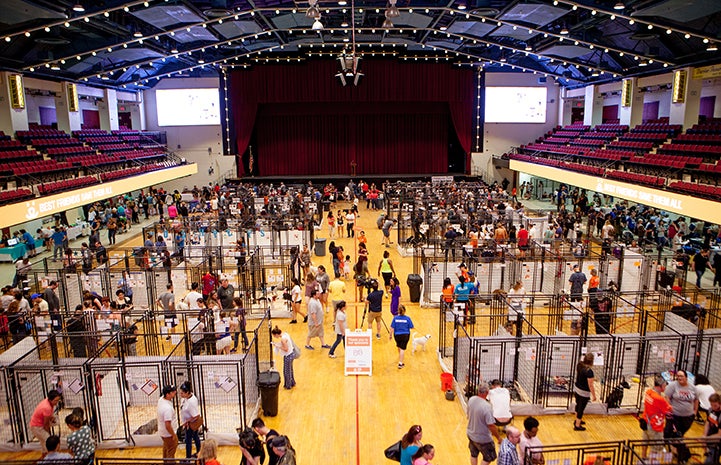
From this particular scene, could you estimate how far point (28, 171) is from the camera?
21.2 meters

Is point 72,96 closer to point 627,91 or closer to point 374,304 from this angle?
point 374,304

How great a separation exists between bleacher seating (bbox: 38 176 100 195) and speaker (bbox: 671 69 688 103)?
27317 mm

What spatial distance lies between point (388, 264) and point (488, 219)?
8024 mm

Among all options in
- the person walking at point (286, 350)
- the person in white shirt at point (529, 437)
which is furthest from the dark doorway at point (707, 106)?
the person in white shirt at point (529, 437)

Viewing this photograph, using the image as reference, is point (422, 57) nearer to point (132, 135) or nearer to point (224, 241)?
point (132, 135)

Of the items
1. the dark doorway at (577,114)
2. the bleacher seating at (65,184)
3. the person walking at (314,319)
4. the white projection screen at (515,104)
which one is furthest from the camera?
the dark doorway at (577,114)

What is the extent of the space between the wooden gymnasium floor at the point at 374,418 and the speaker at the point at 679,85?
21429mm

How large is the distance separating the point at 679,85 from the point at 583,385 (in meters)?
22.8

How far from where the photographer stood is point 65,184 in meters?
A: 21.0

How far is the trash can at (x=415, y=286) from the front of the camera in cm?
1459

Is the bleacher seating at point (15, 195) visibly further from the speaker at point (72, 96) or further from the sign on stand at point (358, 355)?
the speaker at point (72, 96)

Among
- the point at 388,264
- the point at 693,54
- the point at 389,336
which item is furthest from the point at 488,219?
the point at 693,54

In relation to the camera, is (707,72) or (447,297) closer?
(447,297)

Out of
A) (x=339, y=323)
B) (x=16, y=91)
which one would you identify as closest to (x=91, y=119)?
(x=16, y=91)
